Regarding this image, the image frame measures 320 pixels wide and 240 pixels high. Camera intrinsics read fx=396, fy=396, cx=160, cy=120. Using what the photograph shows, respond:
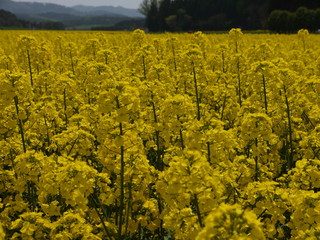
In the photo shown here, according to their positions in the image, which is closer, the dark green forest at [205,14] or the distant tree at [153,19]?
the dark green forest at [205,14]

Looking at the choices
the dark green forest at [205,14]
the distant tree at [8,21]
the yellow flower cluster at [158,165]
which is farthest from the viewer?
the distant tree at [8,21]

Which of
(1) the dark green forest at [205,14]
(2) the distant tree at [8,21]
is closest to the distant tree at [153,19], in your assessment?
(1) the dark green forest at [205,14]

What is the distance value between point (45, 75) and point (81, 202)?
17.2 ft

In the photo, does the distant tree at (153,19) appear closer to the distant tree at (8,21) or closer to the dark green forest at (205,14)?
the dark green forest at (205,14)

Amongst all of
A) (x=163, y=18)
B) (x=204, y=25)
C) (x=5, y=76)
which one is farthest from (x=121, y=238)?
(x=163, y=18)

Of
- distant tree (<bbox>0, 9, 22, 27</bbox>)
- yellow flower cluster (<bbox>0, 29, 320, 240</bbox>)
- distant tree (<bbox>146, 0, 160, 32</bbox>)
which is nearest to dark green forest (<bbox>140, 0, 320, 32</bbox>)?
distant tree (<bbox>146, 0, 160, 32</bbox>)

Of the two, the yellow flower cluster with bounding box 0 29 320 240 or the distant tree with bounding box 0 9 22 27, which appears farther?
the distant tree with bounding box 0 9 22 27

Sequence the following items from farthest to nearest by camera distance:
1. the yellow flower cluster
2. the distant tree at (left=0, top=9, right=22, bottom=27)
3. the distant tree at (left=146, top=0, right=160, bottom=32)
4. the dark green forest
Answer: the distant tree at (left=0, top=9, right=22, bottom=27), the distant tree at (left=146, top=0, right=160, bottom=32), the dark green forest, the yellow flower cluster

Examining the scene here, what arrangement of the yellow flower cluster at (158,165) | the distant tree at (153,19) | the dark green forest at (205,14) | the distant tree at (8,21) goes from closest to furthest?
the yellow flower cluster at (158,165)
the dark green forest at (205,14)
the distant tree at (153,19)
the distant tree at (8,21)

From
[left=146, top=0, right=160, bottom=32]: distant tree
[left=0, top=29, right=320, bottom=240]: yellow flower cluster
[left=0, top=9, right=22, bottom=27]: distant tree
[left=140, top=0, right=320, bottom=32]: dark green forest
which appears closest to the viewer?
[left=0, top=29, right=320, bottom=240]: yellow flower cluster

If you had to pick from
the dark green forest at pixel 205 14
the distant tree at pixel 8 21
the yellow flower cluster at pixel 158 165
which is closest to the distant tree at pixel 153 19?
the dark green forest at pixel 205 14

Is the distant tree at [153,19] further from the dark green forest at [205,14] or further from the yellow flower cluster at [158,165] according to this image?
A: the yellow flower cluster at [158,165]

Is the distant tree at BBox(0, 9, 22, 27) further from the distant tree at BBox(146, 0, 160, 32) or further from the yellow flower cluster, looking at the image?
the yellow flower cluster

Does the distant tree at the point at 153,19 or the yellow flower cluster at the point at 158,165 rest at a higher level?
the distant tree at the point at 153,19
